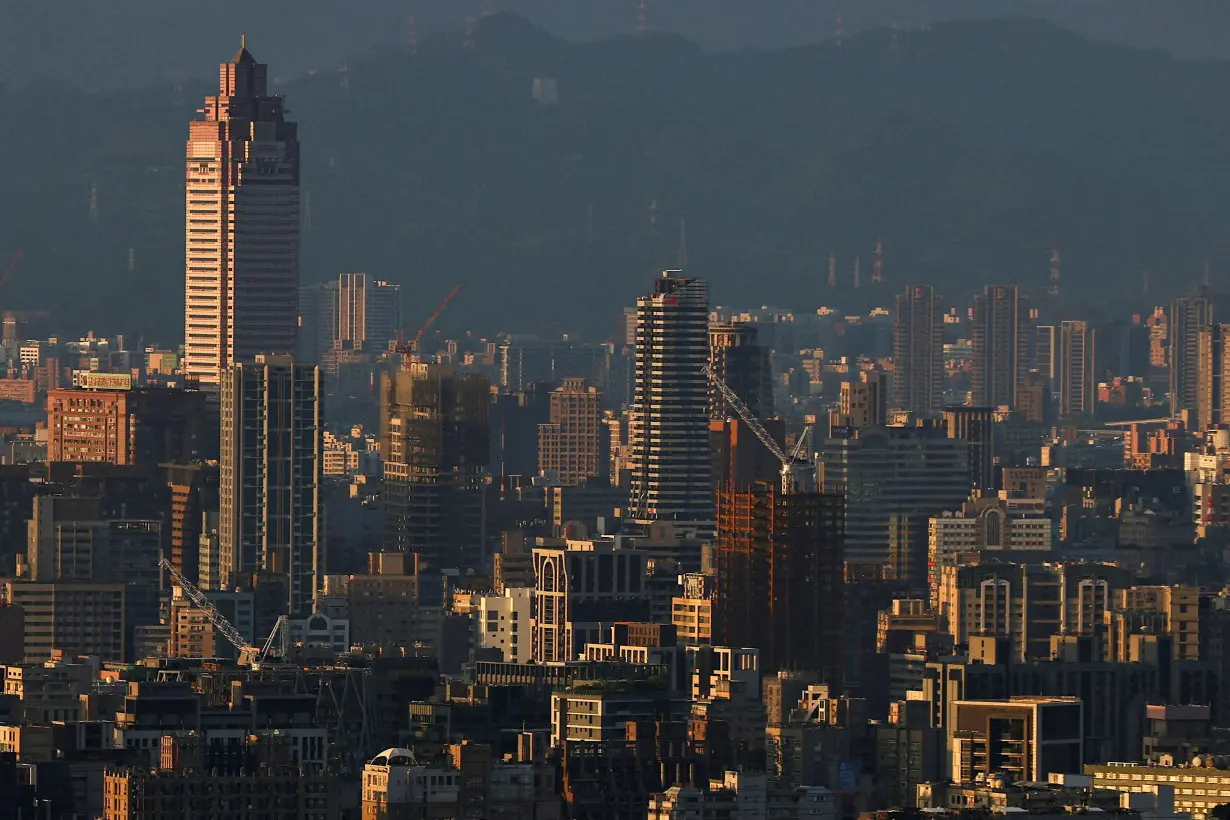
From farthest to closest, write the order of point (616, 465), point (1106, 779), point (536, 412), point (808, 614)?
point (536, 412) → point (616, 465) → point (808, 614) → point (1106, 779)

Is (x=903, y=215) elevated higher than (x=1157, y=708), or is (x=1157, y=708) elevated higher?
(x=903, y=215)

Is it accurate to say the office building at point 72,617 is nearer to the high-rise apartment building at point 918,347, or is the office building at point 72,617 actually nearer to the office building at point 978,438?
the office building at point 978,438

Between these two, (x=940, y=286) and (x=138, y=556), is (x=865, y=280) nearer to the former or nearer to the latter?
(x=940, y=286)

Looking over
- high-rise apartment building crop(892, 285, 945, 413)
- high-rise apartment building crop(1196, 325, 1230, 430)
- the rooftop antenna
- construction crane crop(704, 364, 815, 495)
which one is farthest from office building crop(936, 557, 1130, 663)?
the rooftop antenna

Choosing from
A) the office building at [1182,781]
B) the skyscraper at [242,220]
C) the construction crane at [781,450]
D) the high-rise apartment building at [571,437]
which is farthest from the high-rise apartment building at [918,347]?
the office building at [1182,781]

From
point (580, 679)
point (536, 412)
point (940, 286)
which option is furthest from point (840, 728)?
point (940, 286)

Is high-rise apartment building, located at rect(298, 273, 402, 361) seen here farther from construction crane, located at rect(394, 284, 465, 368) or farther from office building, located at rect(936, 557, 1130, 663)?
office building, located at rect(936, 557, 1130, 663)

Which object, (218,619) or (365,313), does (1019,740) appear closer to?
(218,619)
